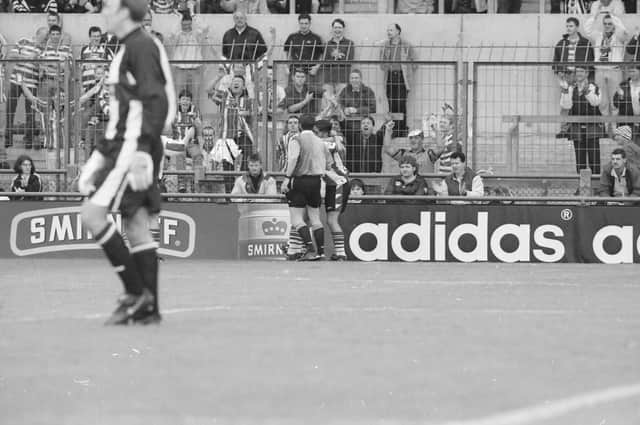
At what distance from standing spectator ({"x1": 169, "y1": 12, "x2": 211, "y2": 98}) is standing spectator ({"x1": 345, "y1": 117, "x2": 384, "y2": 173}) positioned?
2226 mm

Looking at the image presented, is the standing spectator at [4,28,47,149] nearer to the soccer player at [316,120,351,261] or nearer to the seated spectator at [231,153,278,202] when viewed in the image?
the seated spectator at [231,153,278,202]

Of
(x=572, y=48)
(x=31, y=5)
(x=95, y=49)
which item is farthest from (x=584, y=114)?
(x=31, y=5)

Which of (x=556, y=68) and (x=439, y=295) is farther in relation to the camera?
(x=556, y=68)

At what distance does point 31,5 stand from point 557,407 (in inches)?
702

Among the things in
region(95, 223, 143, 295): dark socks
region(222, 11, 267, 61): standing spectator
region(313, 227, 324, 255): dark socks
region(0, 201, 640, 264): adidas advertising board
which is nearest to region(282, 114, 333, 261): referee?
region(313, 227, 324, 255): dark socks

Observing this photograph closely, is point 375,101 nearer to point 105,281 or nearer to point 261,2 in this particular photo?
point 261,2

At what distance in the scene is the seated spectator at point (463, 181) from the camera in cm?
1822

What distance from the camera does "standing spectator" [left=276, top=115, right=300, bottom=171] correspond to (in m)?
18.8

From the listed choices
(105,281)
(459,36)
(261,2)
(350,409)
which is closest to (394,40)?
(459,36)

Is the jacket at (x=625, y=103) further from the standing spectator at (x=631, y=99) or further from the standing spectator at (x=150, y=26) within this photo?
the standing spectator at (x=150, y=26)

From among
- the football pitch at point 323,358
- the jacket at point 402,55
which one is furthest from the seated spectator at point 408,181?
the football pitch at point 323,358

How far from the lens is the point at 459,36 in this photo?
2112cm

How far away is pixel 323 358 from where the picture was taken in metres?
6.97

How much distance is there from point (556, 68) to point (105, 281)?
8034 mm
